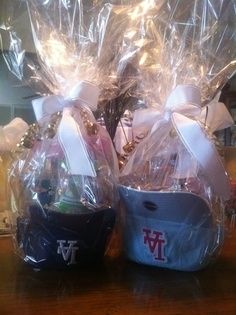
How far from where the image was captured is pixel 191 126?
45cm

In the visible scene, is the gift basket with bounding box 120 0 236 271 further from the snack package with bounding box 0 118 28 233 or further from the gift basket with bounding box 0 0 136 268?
the snack package with bounding box 0 118 28 233

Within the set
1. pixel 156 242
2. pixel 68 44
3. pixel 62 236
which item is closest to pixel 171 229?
pixel 156 242

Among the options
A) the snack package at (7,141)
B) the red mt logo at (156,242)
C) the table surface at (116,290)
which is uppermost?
the snack package at (7,141)

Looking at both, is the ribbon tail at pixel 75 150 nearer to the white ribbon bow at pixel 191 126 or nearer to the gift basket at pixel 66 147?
the gift basket at pixel 66 147

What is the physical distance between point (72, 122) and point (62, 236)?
0.13 metres

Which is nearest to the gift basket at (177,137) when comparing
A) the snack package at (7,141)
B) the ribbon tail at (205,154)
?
the ribbon tail at (205,154)

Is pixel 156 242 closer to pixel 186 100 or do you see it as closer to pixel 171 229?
pixel 171 229

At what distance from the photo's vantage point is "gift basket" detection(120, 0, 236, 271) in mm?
448

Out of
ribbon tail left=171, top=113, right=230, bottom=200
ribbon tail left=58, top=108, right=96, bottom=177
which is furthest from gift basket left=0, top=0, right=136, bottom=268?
ribbon tail left=171, top=113, right=230, bottom=200

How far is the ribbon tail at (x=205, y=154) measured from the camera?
1.42 ft

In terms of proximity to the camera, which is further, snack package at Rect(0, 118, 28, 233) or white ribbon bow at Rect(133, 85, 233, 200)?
snack package at Rect(0, 118, 28, 233)

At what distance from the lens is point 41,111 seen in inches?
19.8

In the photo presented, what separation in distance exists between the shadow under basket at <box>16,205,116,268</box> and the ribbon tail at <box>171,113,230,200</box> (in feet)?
0.40

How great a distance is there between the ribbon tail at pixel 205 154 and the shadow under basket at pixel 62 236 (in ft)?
0.40
